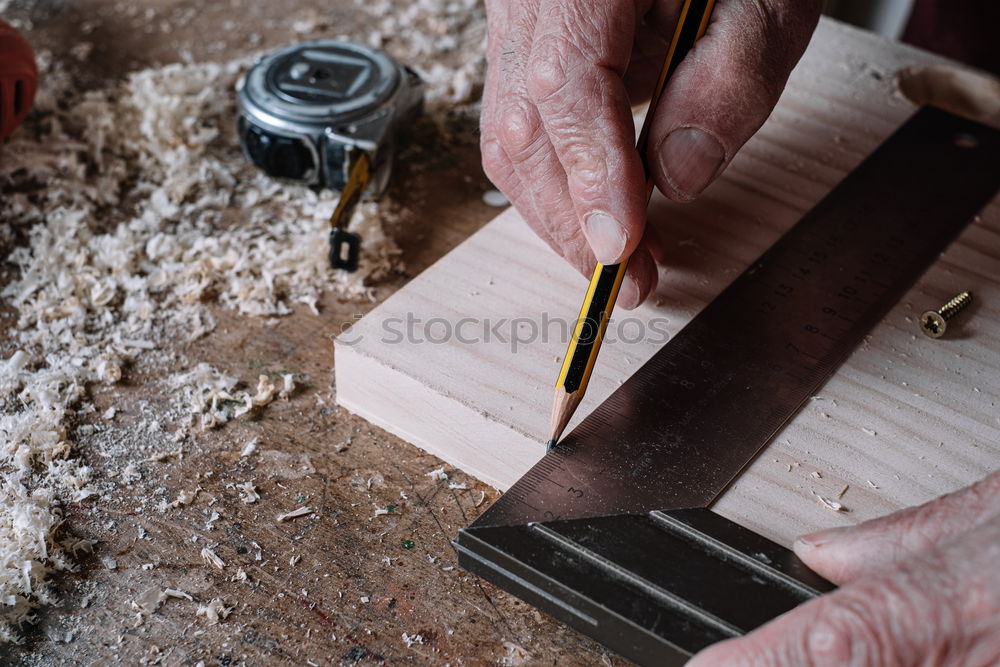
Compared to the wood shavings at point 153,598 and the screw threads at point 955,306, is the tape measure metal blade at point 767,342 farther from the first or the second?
the wood shavings at point 153,598

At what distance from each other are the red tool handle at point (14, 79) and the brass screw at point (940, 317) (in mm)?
1558

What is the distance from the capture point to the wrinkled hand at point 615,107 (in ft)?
3.65

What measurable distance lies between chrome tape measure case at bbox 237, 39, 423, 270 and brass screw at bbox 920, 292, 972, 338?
874 mm

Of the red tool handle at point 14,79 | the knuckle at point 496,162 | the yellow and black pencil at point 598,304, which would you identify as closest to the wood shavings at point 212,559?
the yellow and black pencil at point 598,304

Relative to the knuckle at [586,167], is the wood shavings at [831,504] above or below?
below

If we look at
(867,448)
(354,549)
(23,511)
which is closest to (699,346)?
(867,448)

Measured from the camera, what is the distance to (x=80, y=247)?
4.97 feet

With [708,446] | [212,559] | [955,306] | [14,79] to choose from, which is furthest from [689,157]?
[14,79]

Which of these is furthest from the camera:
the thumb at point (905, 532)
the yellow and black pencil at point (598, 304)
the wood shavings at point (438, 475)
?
the wood shavings at point (438, 475)

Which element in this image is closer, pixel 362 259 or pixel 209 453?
pixel 209 453

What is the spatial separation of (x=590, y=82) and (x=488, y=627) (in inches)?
26.2

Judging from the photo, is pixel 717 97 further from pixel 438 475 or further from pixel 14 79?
pixel 14 79

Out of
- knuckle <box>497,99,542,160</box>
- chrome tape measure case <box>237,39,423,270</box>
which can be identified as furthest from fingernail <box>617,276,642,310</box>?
chrome tape measure case <box>237,39,423,270</box>

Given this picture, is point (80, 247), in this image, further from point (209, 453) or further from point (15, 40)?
point (209, 453)
